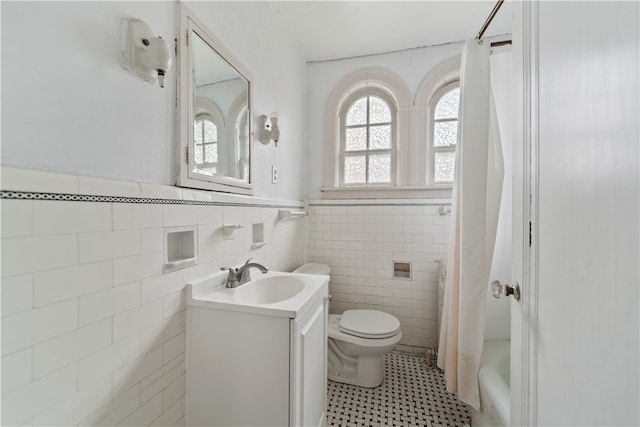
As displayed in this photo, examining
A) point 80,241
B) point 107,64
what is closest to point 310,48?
point 107,64

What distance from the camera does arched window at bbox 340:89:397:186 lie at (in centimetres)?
246

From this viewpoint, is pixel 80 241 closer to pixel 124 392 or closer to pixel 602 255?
pixel 124 392

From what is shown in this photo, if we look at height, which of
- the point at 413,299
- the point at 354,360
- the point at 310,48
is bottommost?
the point at 354,360

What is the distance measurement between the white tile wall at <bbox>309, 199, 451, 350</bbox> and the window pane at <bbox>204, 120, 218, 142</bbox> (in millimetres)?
1339

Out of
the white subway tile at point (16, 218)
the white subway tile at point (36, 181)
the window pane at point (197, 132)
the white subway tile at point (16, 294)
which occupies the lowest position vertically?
the white subway tile at point (16, 294)

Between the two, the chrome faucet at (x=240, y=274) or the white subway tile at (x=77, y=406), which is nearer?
the white subway tile at (x=77, y=406)

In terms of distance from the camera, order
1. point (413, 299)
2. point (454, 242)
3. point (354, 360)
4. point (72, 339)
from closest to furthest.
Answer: point (72, 339), point (454, 242), point (354, 360), point (413, 299)

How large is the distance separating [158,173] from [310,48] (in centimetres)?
199

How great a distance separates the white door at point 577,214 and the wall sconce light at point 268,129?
137 cm

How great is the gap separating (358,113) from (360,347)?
2094 millimetres

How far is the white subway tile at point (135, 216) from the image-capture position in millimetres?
818

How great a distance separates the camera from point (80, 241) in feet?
2.36

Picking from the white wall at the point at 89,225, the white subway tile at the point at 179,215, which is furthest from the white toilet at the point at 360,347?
the white subway tile at the point at 179,215

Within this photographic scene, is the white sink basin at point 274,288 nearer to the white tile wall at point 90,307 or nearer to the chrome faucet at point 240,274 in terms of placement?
the chrome faucet at point 240,274
